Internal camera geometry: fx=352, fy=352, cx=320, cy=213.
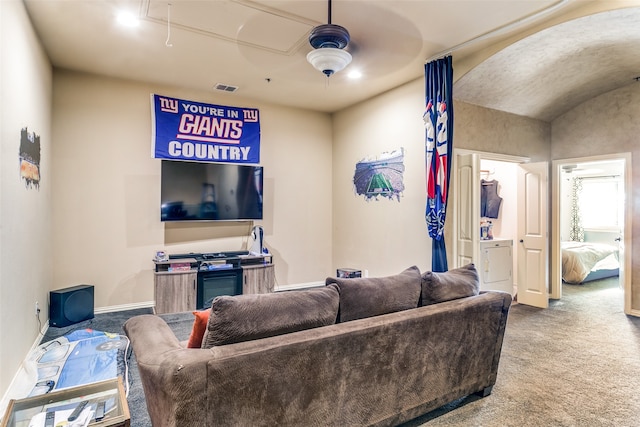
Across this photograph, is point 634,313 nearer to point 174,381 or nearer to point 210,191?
point 174,381

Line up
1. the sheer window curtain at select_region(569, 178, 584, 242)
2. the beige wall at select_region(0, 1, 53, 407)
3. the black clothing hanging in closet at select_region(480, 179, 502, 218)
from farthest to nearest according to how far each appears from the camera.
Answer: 1. the sheer window curtain at select_region(569, 178, 584, 242)
2. the black clothing hanging in closet at select_region(480, 179, 502, 218)
3. the beige wall at select_region(0, 1, 53, 407)

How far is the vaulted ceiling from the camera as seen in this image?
2.98 meters

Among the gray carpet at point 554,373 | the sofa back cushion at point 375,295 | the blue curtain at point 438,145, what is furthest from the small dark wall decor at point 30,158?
the blue curtain at point 438,145

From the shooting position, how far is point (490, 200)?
5.57 meters

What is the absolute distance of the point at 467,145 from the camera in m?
4.42

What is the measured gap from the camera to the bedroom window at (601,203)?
770cm

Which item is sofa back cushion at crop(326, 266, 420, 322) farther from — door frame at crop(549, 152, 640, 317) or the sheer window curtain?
the sheer window curtain

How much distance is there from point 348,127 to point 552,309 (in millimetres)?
3927

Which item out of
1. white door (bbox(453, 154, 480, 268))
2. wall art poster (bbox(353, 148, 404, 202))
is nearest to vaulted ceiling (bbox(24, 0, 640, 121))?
white door (bbox(453, 154, 480, 268))

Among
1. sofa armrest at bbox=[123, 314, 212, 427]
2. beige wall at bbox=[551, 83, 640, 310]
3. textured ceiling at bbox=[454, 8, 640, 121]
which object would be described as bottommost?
sofa armrest at bbox=[123, 314, 212, 427]

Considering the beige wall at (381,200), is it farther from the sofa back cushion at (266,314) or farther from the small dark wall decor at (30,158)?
the small dark wall decor at (30,158)

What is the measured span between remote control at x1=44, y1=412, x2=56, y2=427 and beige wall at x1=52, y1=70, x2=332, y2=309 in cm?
324

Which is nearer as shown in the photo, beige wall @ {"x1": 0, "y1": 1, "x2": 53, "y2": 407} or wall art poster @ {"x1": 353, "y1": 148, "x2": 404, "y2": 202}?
beige wall @ {"x1": 0, "y1": 1, "x2": 53, "y2": 407}

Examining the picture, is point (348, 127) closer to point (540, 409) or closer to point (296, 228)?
point (296, 228)
